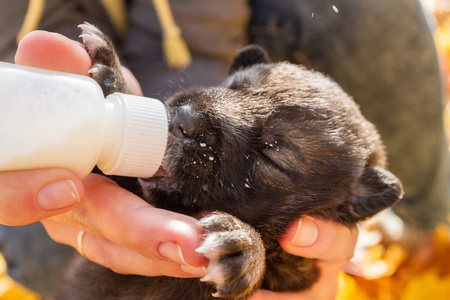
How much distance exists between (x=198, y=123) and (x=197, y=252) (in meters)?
0.43

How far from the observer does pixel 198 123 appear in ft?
4.34

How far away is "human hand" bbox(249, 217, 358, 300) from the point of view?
1490mm

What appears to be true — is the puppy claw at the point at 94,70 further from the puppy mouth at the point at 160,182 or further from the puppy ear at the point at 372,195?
the puppy ear at the point at 372,195

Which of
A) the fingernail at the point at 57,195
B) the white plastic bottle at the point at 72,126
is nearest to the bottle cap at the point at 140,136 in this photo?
the white plastic bottle at the point at 72,126

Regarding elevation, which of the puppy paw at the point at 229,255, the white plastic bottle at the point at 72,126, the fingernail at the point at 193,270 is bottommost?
the fingernail at the point at 193,270

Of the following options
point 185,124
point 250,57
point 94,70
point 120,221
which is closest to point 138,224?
point 120,221

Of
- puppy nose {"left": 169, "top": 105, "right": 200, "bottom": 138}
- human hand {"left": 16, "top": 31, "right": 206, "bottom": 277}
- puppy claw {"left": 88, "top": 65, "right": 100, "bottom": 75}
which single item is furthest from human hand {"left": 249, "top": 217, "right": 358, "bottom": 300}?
puppy claw {"left": 88, "top": 65, "right": 100, "bottom": 75}

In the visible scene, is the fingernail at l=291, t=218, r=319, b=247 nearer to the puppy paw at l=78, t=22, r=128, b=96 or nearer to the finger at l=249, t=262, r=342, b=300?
the finger at l=249, t=262, r=342, b=300

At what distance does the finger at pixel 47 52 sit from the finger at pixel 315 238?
951 millimetres

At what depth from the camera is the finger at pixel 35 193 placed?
994 millimetres

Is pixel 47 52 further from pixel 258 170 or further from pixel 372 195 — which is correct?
pixel 372 195

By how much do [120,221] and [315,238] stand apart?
2.37 ft

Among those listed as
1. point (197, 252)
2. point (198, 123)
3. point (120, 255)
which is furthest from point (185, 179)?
point (120, 255)

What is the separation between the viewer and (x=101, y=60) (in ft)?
4.65
